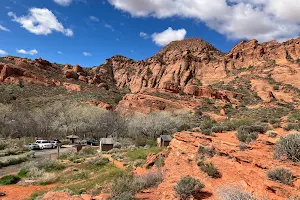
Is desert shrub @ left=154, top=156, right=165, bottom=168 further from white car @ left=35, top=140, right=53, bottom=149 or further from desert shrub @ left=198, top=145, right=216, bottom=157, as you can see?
white car @ left=35, top=140, right=53, bottom=149

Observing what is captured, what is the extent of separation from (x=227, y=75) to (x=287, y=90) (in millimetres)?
24848

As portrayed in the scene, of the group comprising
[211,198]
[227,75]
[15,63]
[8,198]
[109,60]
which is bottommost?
[8,198]

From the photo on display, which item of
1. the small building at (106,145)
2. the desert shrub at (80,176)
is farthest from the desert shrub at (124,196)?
the small building at (106,145)

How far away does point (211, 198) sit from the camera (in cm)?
888

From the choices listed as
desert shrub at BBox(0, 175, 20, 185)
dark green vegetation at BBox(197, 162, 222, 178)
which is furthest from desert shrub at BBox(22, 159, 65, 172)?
dark green vegetation at BBox(197, 162, 222, 178)

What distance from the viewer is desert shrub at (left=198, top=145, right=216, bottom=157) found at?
1256 cm

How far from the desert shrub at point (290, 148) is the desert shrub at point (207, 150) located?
9.29 ft

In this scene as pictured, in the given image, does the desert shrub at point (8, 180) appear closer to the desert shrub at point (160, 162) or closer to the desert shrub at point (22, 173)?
the desert shrub at point (22, 173)

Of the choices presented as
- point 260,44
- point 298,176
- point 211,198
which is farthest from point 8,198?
point 260,44

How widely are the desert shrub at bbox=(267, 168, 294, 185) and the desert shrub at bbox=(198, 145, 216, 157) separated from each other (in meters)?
3.40

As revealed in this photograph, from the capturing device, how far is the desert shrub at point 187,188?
9.02 metres

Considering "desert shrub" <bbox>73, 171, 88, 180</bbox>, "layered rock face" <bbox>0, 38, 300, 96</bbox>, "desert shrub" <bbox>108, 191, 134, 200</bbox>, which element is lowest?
"desert shrub" <bbox>73, 171, 88, 180</bbox>

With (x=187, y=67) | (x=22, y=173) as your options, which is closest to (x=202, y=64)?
(x=187, y=67)

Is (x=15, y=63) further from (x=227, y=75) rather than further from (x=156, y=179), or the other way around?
(x=156, y=179)
